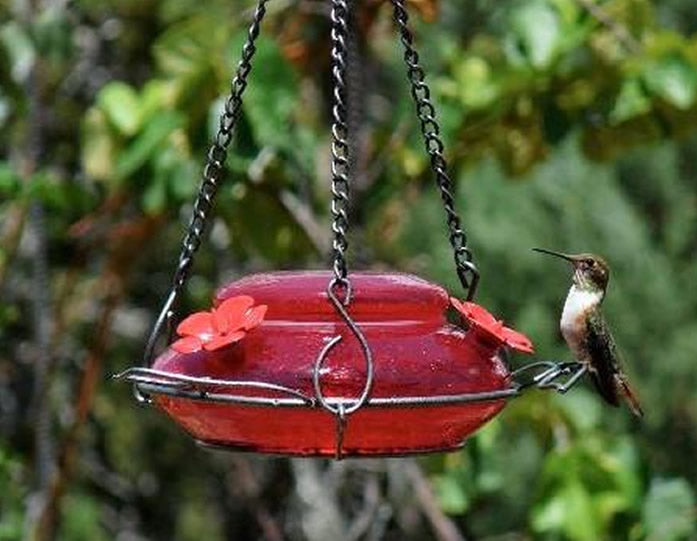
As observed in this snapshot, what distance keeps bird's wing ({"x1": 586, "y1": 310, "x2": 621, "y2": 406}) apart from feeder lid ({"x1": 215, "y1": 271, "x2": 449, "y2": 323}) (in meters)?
0.37

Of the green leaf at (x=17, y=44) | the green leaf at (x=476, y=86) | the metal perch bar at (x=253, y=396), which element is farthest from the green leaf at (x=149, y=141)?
the metal perch bar at (x=253, y=396)

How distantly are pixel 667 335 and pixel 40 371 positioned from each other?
2.77 m

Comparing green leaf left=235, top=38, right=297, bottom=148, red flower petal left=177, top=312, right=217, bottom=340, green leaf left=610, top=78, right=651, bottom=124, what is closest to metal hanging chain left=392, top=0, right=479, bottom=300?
red flower petal left=177, top=312, right=217, bottom=340

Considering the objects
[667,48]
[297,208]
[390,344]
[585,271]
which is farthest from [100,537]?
[390,344]

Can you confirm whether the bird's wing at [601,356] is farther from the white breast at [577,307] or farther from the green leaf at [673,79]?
the green leaf at [673,79]

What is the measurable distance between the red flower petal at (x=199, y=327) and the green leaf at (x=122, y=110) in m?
1.35

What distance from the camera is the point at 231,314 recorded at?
1.67 metres

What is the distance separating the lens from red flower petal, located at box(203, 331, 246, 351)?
5.35ft

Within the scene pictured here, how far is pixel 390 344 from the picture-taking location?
1.69m

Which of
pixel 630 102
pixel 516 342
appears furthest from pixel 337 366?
pixel 630 102

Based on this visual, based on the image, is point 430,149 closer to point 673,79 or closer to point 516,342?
point 516,342

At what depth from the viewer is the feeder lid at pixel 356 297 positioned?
1716 millimetres

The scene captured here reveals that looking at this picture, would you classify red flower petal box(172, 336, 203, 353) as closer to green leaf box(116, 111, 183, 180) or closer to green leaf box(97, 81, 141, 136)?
green leaf box(116, 111, 183, 180)

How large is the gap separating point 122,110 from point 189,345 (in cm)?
143
